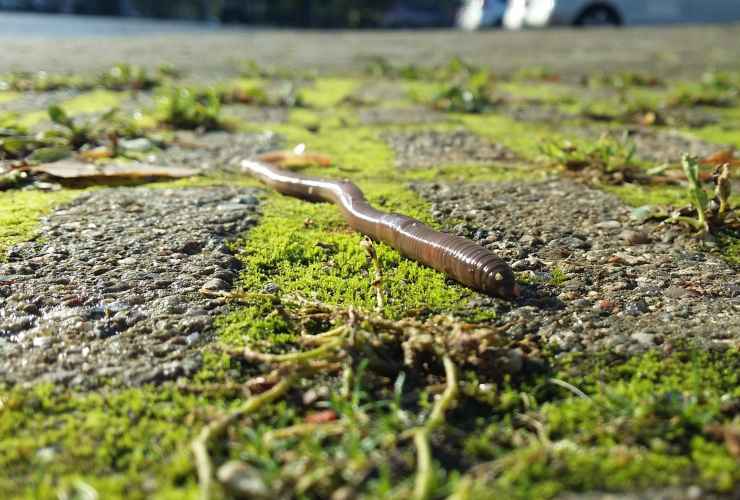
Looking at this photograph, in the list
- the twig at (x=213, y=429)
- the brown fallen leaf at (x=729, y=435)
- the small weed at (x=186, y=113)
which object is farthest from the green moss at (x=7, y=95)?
the brown fallen leaf at (x=729, y=435)

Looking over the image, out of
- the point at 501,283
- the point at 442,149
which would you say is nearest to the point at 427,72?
the point at 442,149

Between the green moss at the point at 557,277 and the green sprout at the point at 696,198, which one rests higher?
the green sprout at the point at 696,198

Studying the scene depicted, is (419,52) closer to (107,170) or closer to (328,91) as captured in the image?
(328,91)

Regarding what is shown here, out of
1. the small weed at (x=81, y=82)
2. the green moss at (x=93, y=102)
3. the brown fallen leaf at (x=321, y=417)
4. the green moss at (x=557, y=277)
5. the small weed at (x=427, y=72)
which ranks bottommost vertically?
the brown fallen leaf at (x=321, y=417)

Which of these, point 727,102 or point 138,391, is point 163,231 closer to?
point 138,391

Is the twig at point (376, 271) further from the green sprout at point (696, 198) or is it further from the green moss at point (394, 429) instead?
the green sprout at point (696, 198)

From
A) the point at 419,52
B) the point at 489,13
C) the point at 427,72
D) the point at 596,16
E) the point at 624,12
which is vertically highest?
the point at 489,13

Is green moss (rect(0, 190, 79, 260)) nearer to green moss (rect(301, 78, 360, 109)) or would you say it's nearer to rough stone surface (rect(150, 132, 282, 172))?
rough stone surface (rect(150, 132, 282, 172))
